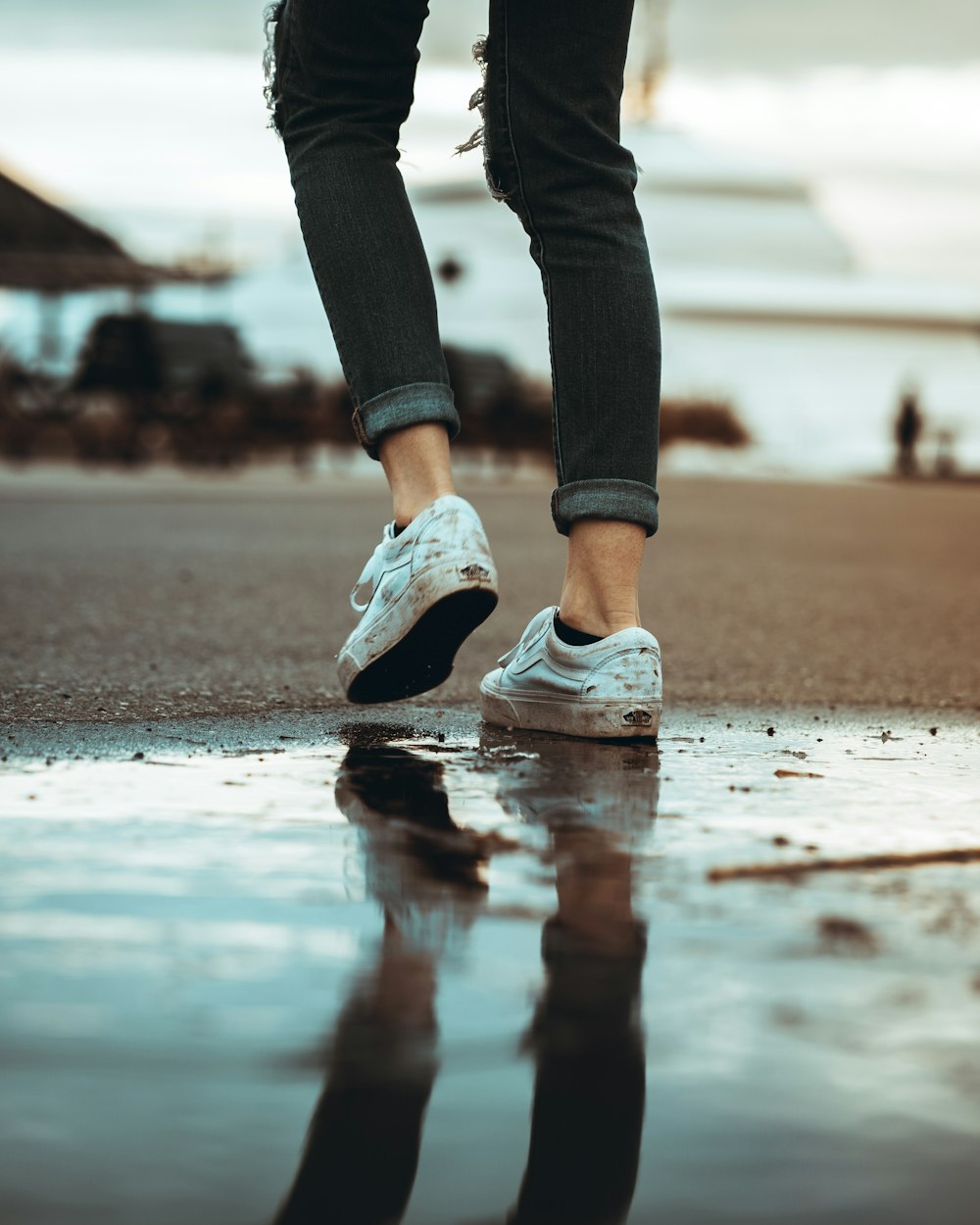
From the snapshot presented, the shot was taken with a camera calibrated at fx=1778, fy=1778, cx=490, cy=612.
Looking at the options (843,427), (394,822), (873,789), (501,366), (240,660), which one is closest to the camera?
(394,822)

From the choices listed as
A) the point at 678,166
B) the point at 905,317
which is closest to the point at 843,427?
the point at 905,317

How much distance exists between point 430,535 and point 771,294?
30.1 metres

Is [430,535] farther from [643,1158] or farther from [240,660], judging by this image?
[643,1158]

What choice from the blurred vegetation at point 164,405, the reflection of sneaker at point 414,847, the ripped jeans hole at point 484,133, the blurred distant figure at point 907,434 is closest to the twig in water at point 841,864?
the reflection of sneaker at point 414,847

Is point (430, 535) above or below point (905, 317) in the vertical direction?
below

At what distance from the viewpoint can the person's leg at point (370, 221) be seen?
1.41m

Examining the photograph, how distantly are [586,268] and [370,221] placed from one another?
0.61ft

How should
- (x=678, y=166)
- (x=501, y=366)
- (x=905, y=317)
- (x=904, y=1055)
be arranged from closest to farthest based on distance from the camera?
1. (x=904, y=1055)
2. (x=501, y=366)
3. (x=905, y=317)
4. (x=678, y=166)

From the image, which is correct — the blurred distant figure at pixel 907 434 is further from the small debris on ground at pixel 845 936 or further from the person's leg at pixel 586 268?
the small debris on ground at pixel 845 936

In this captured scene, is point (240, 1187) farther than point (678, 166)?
No

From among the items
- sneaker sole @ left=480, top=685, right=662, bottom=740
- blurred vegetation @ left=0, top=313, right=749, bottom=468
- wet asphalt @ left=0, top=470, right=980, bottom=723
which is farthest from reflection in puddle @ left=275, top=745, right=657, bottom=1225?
blurred vegetation @ left=0, top=313, right=749, bottom=468

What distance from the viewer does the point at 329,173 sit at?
147 cm

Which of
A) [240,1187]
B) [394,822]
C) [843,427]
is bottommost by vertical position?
[240,1187]

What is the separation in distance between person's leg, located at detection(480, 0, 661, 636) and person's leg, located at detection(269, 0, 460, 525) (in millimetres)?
90
